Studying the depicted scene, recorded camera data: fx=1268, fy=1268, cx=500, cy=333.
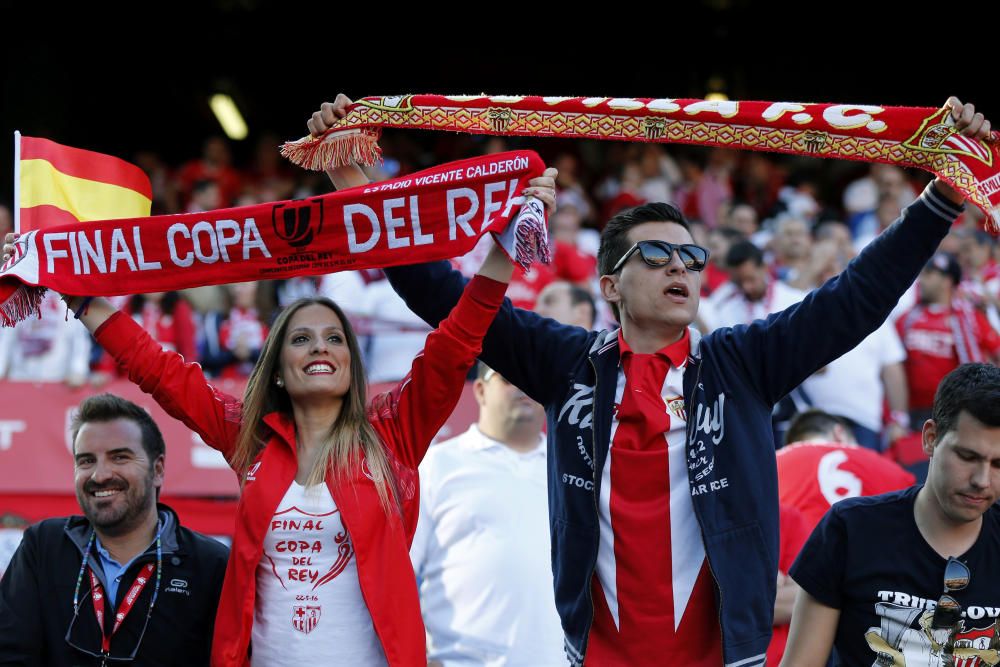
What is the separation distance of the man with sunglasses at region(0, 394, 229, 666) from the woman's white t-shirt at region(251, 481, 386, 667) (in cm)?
57

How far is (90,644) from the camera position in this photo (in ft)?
13.0

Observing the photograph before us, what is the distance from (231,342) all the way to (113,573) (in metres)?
4.29

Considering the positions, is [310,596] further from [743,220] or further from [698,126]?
[743,220]

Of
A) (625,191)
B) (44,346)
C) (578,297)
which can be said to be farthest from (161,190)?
(578,297)

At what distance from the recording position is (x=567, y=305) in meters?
A: 6.26

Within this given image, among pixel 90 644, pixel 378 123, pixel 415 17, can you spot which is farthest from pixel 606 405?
pixel 415 17

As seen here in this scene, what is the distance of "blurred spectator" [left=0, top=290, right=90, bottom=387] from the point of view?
7766 millimetres

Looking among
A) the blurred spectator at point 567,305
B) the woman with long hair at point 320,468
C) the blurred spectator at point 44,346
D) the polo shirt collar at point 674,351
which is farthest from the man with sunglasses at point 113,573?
the blurred spectator at point 44,346

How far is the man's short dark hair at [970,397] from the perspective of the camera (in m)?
3.21

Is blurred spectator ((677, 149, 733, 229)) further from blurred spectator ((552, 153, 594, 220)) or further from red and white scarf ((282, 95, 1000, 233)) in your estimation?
red and white scarf ((282, 95, 1000, 233))

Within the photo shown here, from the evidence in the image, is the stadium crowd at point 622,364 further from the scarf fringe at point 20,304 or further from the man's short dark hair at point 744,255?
the scarf fringe at point 20,304

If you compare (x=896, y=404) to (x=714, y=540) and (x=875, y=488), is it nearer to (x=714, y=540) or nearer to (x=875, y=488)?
(x=875, y=488)

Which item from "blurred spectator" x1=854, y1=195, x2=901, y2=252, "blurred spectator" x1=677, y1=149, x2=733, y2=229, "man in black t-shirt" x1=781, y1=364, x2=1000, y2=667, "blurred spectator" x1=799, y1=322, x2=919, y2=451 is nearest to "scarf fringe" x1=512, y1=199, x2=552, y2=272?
"man in black t-shirt" x1=781, y1=364, x2=1000, y2=667

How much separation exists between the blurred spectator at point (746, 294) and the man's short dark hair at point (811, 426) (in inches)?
66.8
